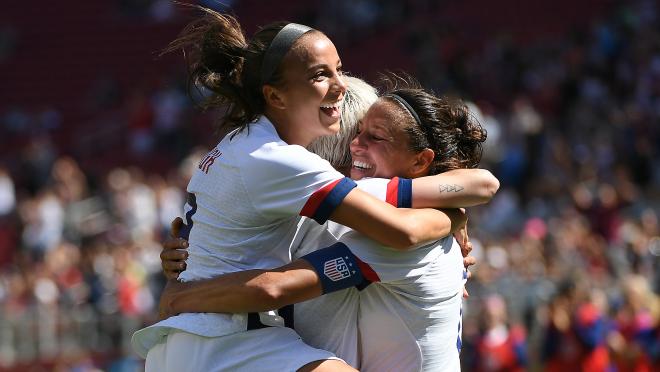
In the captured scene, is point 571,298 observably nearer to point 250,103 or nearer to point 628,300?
point 628,300

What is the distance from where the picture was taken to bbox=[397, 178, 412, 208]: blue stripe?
3.73 m

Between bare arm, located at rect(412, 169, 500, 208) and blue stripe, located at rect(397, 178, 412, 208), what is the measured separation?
0.01 metres

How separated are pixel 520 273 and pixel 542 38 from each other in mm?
6645

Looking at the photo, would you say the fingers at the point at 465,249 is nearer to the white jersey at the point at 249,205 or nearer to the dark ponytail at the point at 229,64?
the white jersey at the point at 249,205

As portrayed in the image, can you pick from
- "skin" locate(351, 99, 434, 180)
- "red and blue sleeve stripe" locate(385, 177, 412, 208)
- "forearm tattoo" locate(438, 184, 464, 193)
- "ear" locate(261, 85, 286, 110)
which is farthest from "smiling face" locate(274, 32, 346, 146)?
"forearm tattoo" locate(438, 184, 464, 193)

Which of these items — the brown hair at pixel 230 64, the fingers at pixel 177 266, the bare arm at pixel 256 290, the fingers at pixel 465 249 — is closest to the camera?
the bare arm at pixel 256 290

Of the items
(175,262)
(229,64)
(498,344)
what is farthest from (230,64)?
(498,344)

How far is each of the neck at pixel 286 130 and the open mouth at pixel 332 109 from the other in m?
0.09

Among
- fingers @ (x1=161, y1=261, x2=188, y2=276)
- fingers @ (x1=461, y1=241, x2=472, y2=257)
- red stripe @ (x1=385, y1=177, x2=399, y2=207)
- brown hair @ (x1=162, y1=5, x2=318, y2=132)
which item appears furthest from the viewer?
fingers @ (x1=461, y1=241, x2=472, y2=257)

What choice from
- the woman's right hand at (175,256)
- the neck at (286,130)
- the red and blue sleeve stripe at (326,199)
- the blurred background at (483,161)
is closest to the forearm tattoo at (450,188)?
the red and blue sleeve stripe at (326,199)

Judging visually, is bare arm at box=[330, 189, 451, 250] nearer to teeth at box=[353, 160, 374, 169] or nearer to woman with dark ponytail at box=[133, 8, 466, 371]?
woman with dark ponytail at box=[133, 8, 466, 371]

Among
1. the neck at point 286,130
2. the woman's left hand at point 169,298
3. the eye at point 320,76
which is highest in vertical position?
the eye at point 320,76

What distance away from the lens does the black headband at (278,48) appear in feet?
12.3

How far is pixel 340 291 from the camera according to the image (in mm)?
3754
